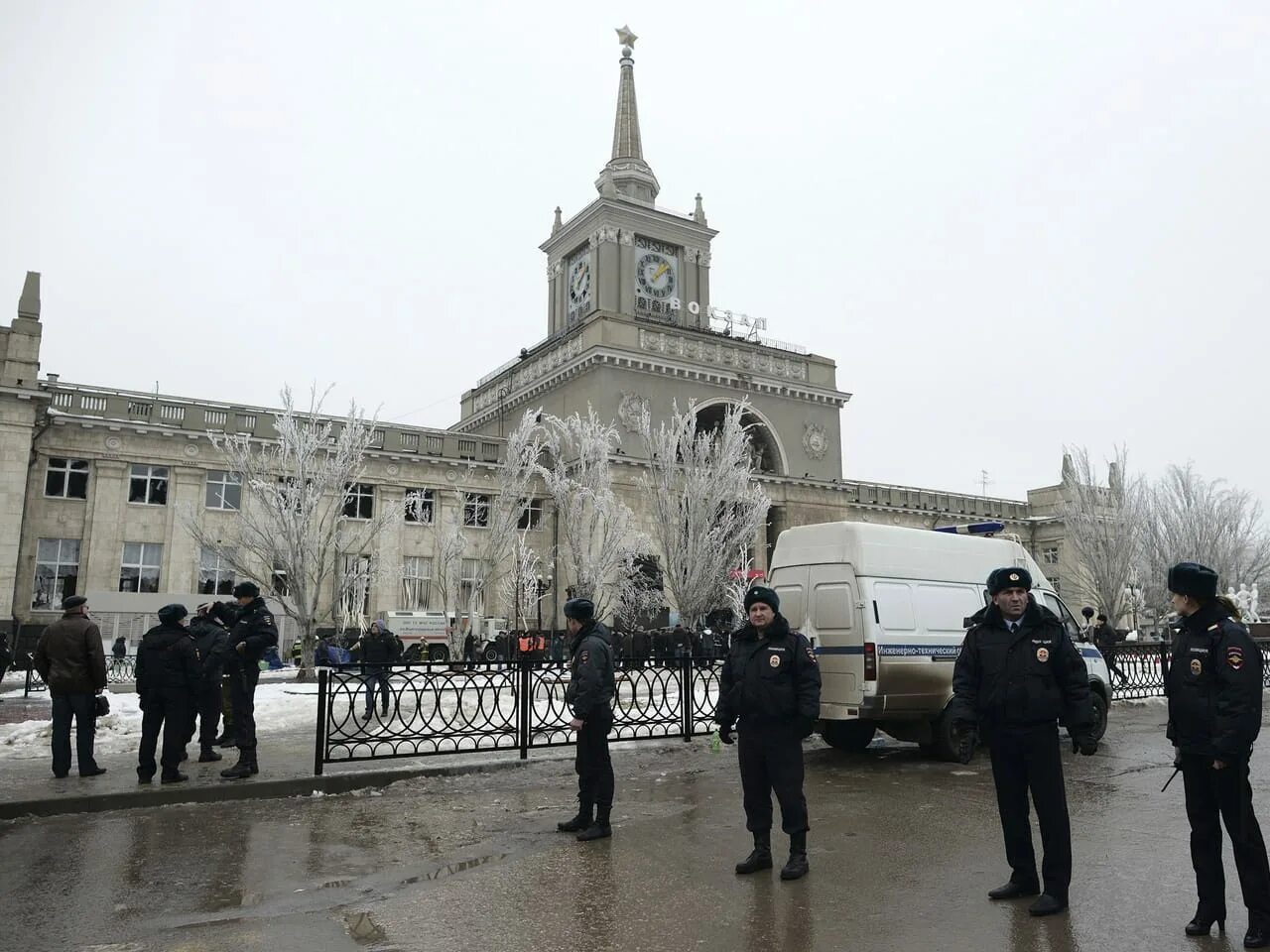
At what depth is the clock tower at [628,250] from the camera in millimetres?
45938

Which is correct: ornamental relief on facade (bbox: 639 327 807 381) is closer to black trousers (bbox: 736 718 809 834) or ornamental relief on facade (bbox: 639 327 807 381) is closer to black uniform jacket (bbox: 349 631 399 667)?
black uniform jacket (bbox: 349 631 399 667)

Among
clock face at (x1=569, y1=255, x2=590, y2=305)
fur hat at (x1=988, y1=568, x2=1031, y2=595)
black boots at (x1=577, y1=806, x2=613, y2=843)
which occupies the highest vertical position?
clock face at (x1=569, y1=255, x2=590, y2=305)

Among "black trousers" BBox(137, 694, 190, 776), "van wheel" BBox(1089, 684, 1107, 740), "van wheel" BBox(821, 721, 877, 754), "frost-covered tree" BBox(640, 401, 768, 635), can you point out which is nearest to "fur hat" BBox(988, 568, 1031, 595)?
"van wheel" BBox(821, 721, 877, 754)

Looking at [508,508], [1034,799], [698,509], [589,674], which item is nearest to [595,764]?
[589,674]

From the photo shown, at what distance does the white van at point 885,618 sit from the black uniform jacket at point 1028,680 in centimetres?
526

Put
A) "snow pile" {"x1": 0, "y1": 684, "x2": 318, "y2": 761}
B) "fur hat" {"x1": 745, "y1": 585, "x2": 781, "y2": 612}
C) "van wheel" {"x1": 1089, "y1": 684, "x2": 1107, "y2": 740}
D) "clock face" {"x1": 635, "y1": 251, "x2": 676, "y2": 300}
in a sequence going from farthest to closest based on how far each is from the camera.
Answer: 1. "clock face" {"x1": 635, "y1": 251, "x2": 676, "y2": 300}
2. "van wheel" {"x1": 1089, "y1": 684, "x2": 1107, "y2": 740}
3. "snow pile" {"x1": 0, "y1": 684, "x2": 318, "y2": 761}
4. "fur hat" {"x1": 745, "y1": 585, "x2": 781, "y2": 612}

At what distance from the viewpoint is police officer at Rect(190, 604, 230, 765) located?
9.65 m

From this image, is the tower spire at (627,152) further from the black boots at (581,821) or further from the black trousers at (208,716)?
the black boots at (581,821)

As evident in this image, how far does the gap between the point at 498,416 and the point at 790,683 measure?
42797mm

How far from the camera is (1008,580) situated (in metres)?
5.50

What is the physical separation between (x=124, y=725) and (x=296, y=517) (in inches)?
511

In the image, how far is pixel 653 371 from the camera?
4112 cm

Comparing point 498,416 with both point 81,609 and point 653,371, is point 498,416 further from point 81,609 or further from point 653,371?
point 81,609

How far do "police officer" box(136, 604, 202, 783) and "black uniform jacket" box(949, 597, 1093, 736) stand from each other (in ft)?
24.6
